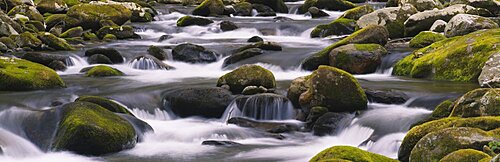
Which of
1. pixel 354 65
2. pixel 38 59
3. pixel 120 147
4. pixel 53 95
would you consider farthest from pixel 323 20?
pixel 120 147

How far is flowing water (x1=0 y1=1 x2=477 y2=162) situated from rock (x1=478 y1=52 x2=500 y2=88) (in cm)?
31

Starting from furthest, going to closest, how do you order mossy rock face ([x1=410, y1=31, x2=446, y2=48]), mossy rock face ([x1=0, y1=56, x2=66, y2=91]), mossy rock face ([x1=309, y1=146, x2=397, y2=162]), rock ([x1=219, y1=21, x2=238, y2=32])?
rock ([x1=219, y1=21, x2=238, y2=32])
mossy rock face ([x1=410, y1=31, x2=446, y2=48])
mossy rock face ([x1=0, y1=56, x2=66, y2=91])
mossy rock face ([x1=309, y1=146, x2=397, y2=162])

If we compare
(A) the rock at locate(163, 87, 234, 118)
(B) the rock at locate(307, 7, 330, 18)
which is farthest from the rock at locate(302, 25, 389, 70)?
(B) the rock at locate(307, 7, 330, 18)

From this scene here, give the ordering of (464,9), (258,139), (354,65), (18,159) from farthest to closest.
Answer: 1. (464,9)
2. (354,65)
3. (258,139)
4. (18,159)

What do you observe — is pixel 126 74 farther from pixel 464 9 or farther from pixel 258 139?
pixel 464 9

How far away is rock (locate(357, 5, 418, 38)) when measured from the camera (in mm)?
19141

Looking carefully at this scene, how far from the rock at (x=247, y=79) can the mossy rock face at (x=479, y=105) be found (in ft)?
14.0

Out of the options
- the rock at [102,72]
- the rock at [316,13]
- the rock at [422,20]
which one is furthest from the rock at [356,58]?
the rock at [316,13]

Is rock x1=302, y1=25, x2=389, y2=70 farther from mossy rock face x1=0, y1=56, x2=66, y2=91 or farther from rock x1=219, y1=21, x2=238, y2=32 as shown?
rock x1=219, y1=21, x2=238, y2=32

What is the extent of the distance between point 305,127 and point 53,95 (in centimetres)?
504

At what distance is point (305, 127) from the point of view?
10375 millimetres

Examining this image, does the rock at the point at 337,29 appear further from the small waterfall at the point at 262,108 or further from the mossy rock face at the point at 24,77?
the small waterfall at the point at 262,108

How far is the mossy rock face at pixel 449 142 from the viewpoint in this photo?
634 cm

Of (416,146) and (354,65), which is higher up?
(416,146)
